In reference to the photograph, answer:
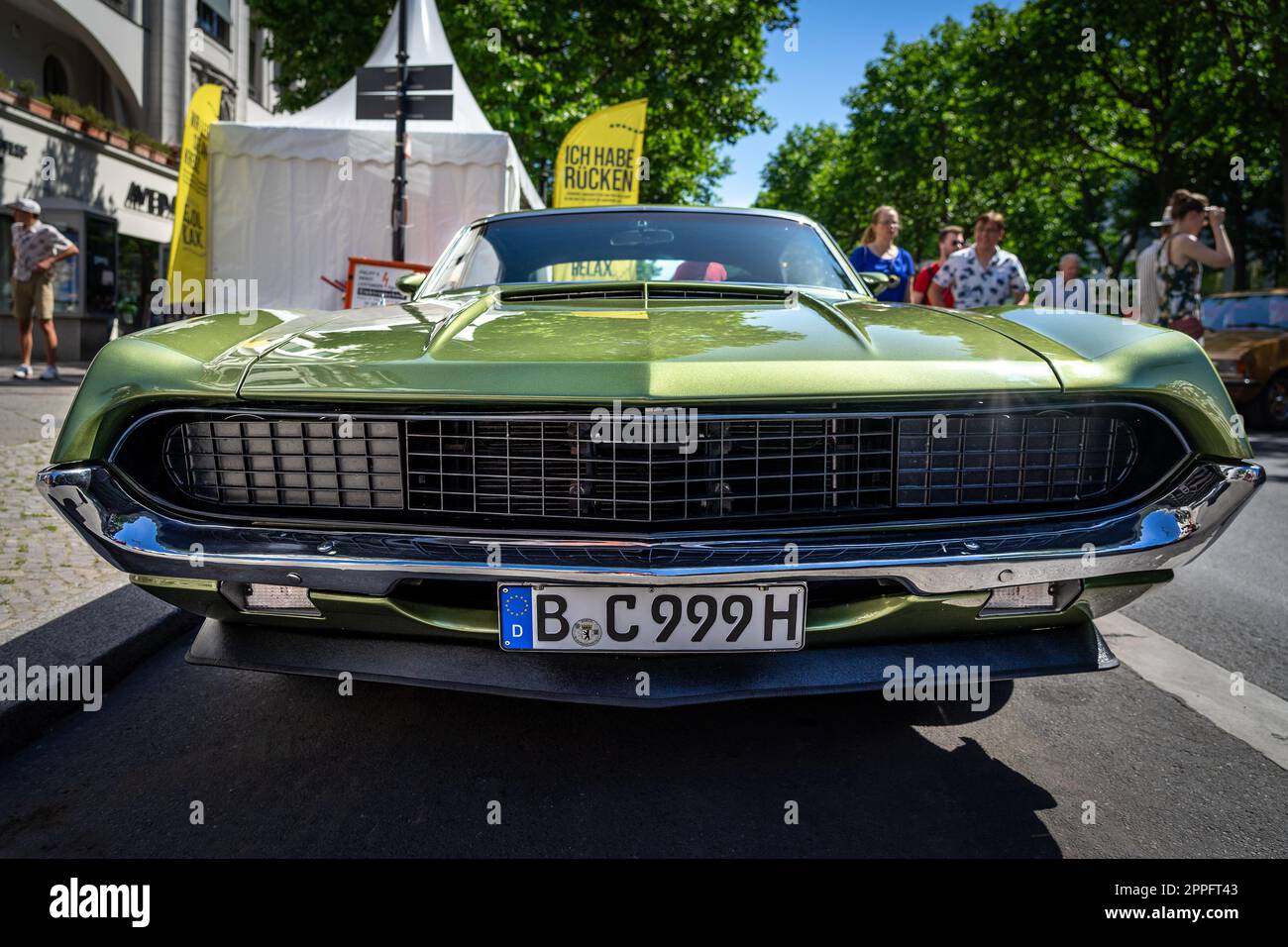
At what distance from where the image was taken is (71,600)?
124 inches

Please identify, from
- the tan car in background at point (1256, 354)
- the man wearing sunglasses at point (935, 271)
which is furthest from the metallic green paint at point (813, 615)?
the tan car in background at point (1256, 354)

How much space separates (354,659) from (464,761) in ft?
1.45

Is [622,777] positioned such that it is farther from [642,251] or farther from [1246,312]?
[1246,312]

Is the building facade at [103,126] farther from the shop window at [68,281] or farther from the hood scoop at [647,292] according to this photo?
the hood scoop at [647,292]

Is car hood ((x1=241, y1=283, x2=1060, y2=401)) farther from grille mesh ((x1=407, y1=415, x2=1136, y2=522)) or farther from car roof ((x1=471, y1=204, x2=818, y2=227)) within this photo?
car roof ((x1=471, y1=204, x2=818, y2=227))

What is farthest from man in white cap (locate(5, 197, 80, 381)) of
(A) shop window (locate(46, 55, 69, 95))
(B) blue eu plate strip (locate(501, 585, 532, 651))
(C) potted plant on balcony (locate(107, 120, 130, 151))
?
(A) shop window (locate(46, 55, 69, 95))

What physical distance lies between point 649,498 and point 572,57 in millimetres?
16457

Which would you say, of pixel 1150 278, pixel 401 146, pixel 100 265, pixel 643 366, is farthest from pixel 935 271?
pixel 100 265

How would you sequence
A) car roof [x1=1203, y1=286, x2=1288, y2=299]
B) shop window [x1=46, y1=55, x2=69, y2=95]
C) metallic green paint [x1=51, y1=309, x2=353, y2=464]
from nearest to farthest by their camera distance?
metallic green paint [x1=51, y1=309, x2=353, y2=464], car roof [x1=1203, y1=286, x2=1288, y2=299], shop window [x1=46, y1=55, x2=69, y2=95]

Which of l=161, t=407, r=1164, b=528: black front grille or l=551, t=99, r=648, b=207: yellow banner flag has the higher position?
l=551, t=99, r=648, b=207: yellow banner flag

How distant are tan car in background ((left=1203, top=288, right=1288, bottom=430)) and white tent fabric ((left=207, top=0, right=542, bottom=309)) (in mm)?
8296

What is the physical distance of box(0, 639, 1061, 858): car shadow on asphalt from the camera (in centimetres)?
191
